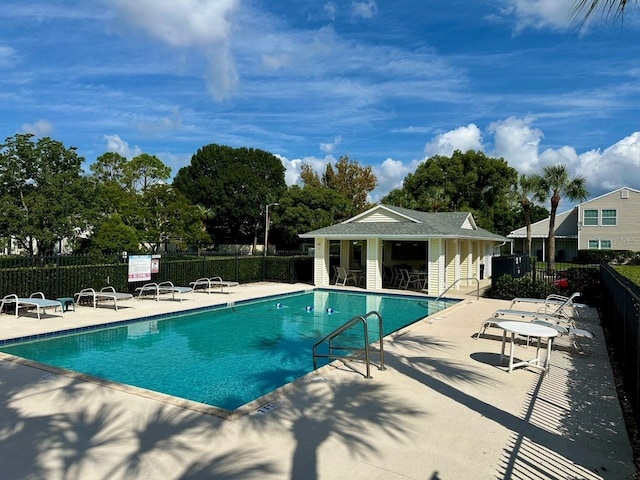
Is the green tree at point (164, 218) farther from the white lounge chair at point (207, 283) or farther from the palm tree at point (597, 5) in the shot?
the palm tree at point (597, 5)

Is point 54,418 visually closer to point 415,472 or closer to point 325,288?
point 415,472

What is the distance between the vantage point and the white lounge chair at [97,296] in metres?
13.3

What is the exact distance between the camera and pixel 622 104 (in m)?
15.3

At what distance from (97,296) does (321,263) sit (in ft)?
32.8

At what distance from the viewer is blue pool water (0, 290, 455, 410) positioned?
7.42 meters

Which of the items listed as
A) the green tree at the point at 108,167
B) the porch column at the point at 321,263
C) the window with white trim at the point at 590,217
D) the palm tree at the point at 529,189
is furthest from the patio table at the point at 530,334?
the green tree at the point at 108,167

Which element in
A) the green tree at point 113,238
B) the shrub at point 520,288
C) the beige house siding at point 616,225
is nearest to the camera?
the shrub at point 520,288

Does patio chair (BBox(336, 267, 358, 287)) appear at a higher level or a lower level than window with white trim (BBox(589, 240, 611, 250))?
lower

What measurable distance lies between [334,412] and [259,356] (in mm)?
4271

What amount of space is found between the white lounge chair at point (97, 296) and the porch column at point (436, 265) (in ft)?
36.9

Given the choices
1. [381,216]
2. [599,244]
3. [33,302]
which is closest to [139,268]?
[33,302]

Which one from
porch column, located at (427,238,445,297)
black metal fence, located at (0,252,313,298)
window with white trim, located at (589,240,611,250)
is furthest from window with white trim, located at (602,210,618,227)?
black metal fence, located at (0,252,313,298)

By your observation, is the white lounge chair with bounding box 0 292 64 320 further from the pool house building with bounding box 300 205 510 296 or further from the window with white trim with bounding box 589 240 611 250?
the window with white trim with bounding box 589 240 611 250

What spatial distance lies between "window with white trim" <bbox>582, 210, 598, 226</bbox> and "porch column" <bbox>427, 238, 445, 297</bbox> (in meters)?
24.6
